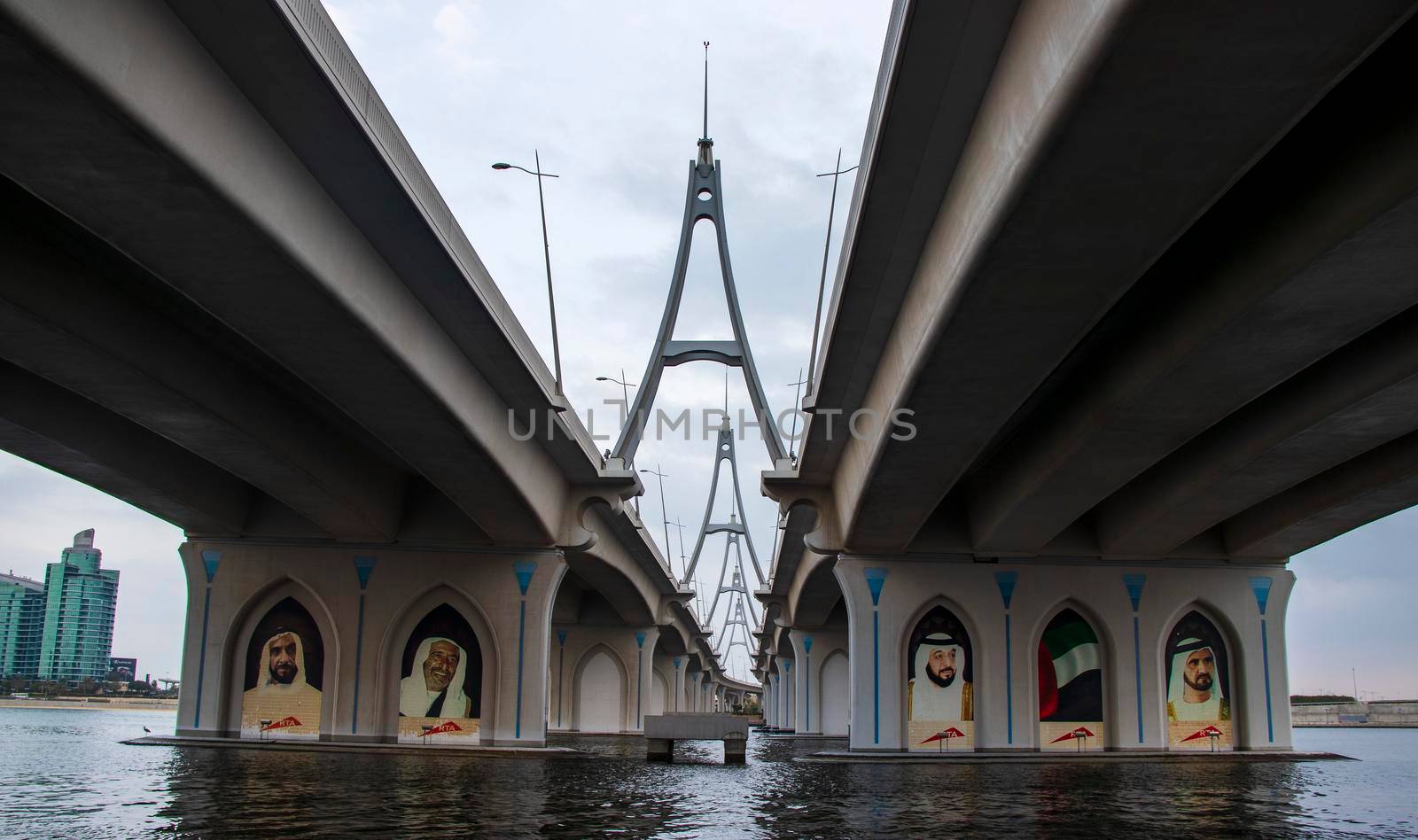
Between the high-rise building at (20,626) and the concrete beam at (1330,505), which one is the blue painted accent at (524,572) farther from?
the high-rise building at (20,626)

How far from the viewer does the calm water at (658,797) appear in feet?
45.0

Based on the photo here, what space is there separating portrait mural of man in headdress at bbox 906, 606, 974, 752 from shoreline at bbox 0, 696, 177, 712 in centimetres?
10497

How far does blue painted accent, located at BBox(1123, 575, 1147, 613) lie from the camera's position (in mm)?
32656

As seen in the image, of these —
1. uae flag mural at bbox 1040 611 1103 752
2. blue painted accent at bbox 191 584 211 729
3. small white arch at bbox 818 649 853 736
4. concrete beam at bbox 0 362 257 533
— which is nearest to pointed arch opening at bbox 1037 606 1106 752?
uae flag mural at bbox 1040 611 1103 752

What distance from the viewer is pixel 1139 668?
32406mm

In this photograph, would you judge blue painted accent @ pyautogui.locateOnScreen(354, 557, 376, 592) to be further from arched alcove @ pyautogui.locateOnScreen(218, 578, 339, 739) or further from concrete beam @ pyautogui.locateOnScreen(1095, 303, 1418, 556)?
concrete beam @ pyautogui.locateOnScreen(1095, 303, 1418, 556)

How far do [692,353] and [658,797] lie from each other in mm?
15383

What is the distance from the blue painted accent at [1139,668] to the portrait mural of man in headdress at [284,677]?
21.6 meters

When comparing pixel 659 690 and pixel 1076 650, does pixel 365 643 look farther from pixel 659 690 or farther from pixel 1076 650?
pixel 659 690

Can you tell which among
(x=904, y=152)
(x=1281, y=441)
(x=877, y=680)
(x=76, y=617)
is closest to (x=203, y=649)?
(x=877, y=680)

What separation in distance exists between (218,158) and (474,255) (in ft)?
25.7

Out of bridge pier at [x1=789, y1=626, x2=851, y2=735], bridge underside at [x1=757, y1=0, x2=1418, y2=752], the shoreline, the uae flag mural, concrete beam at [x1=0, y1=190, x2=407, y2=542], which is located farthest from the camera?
the shoreline

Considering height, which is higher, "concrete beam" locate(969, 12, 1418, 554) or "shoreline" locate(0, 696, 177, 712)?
"concrete beam" locate(969, 12, 1418, 554)

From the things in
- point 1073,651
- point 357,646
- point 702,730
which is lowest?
point 702,730
